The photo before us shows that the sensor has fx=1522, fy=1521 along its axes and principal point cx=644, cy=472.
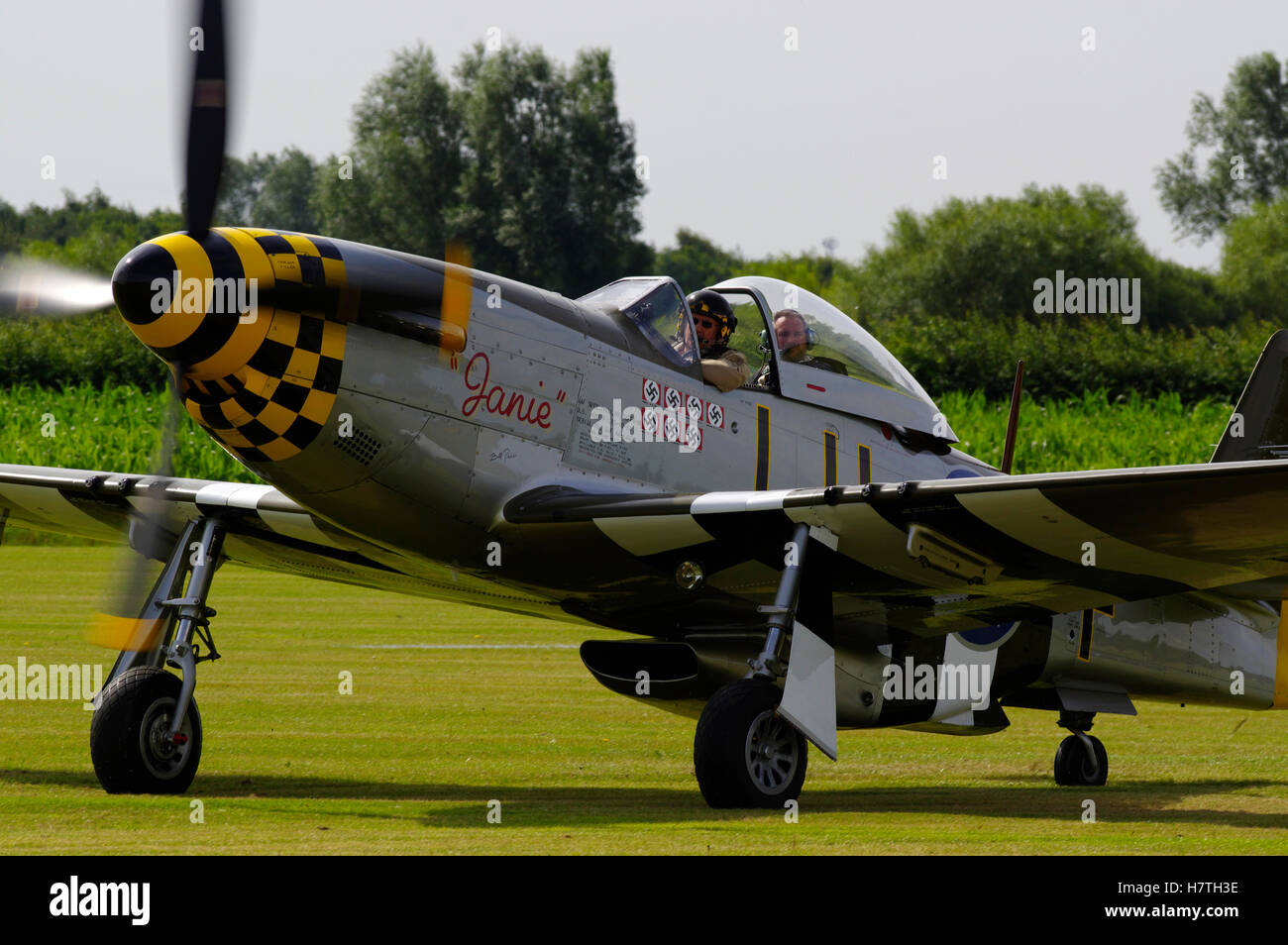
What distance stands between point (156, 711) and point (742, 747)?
10.7 feet

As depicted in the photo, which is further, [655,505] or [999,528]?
[655,505]

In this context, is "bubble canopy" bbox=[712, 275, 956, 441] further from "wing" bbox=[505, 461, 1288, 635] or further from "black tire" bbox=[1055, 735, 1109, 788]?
"black tire" bbox=[1055, 735, 1109, 788]

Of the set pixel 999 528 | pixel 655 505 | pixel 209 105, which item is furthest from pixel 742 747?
pixel 209 105

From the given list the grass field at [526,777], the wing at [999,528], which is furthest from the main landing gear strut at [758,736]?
the wing at [999,528]

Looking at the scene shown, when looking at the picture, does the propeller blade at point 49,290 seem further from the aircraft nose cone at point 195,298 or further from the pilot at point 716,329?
the pilot at point 716,329

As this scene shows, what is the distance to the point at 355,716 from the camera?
12078mm

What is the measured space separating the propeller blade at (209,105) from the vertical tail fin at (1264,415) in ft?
21.9

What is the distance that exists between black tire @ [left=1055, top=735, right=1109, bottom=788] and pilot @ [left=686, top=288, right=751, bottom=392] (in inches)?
139

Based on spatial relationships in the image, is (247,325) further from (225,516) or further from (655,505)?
(225,516)

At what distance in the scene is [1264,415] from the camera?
10234mm

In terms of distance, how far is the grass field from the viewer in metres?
6.83

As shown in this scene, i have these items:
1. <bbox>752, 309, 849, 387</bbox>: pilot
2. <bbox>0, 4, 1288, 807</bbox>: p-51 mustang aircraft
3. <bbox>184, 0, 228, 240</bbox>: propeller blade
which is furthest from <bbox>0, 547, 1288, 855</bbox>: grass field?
<bbox>184, 0, 228, 240</bbox>: propeller blade

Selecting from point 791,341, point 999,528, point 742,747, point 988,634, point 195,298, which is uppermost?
point 791,341

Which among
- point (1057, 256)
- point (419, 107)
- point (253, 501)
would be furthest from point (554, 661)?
point (1057, 256)
